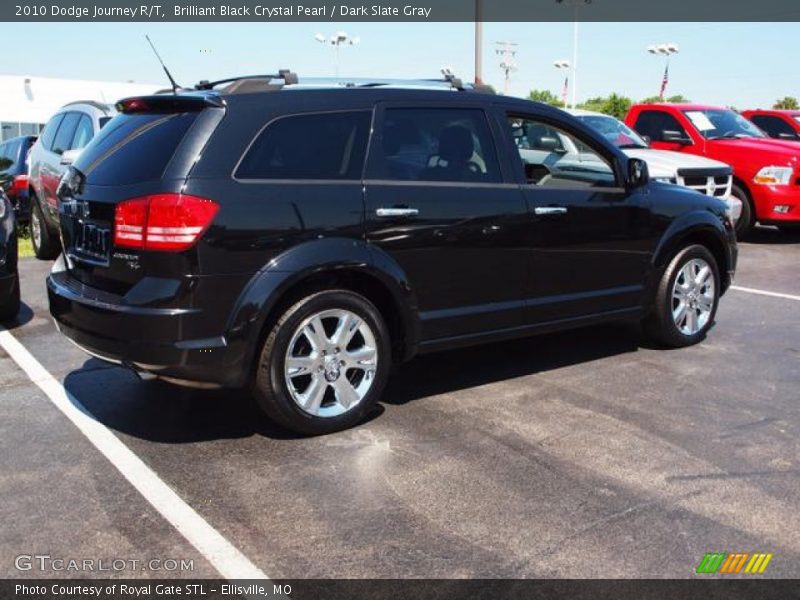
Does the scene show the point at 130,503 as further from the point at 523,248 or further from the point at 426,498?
the point at 523,248

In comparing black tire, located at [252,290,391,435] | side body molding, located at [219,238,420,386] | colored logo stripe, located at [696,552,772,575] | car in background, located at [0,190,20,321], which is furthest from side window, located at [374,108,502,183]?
car in background, located at [0,190,20,321]

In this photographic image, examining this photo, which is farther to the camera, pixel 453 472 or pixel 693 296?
pixel 693 296

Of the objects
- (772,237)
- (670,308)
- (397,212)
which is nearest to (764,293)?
(670,308)

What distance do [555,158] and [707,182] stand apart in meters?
5.84

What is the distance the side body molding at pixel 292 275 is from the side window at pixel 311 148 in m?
0.39

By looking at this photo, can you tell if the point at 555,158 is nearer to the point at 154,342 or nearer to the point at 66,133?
the point at 154,342

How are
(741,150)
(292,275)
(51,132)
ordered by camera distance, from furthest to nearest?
(741,150), (51,132), (292,275)

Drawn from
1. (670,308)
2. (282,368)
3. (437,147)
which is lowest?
(670,308)

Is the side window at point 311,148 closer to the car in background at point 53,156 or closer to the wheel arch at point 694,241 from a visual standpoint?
the wheel arch at point 694,241

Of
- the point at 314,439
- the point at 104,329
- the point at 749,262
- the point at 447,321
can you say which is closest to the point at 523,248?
the point at 447,321

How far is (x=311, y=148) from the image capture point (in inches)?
170

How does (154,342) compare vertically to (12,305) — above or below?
above

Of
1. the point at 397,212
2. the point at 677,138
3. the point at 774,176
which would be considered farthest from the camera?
the point at 677,138

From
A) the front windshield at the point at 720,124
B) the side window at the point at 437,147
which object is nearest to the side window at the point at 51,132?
the side window at the point at 437,147
